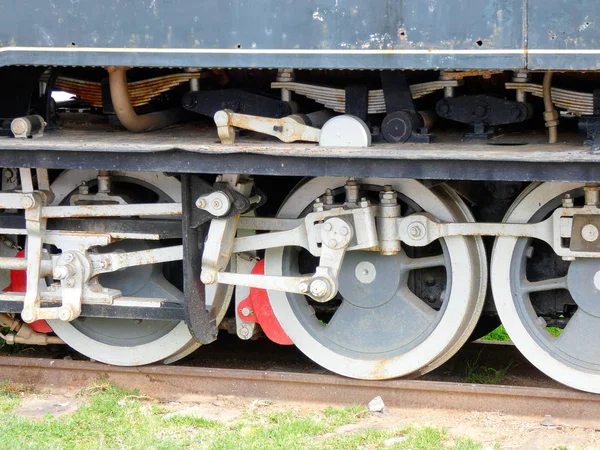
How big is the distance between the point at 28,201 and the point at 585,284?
101 inches

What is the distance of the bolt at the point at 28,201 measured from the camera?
5305 millimetres

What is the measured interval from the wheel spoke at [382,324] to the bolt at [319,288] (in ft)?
1.44

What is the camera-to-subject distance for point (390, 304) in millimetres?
5230

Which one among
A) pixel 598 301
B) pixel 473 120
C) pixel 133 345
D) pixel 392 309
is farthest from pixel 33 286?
pixel 598 301

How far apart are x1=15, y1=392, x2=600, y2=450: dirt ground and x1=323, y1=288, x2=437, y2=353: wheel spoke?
33cm

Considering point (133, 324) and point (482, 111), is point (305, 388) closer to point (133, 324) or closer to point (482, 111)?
point (133, 324)

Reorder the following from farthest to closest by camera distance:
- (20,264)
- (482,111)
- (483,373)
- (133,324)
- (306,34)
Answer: (133,324)
(483,373)
(20,264)
(482,111)
(306,34)

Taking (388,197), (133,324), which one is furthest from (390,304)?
(133,324)

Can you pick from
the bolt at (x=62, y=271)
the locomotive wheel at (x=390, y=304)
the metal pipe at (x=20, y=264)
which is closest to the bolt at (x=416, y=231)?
the locomotive wheel at (x=390, y=304)

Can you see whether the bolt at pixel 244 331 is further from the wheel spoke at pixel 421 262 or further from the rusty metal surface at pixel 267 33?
the rusty metal surface at pixel 267 33

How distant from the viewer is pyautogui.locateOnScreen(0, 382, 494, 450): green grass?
471 centimetres

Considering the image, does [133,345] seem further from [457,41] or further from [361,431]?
[457,41]

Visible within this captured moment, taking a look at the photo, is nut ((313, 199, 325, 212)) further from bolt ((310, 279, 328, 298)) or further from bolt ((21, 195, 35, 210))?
bolt ((21, 195, 35, 210))

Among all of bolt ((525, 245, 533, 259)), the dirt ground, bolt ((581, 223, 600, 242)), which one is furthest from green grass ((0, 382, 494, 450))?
bolt ((581, 223, 600, 242))
